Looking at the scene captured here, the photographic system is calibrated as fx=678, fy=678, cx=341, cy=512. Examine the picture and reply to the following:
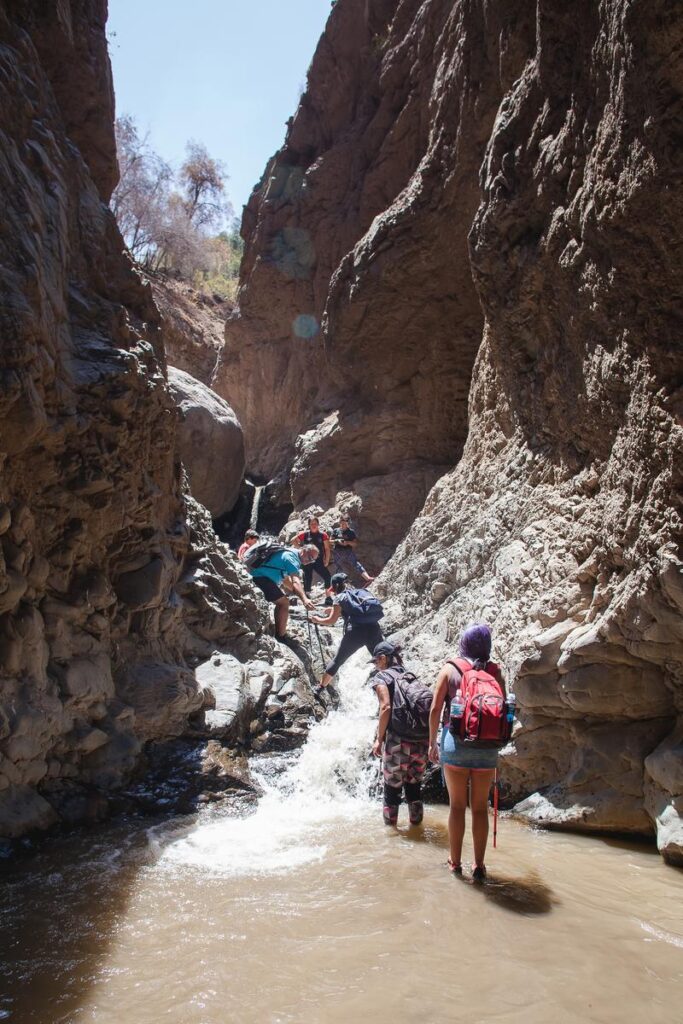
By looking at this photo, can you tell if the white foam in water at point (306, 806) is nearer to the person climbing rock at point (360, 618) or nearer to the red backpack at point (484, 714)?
the person climbing rock at point (360, 618)

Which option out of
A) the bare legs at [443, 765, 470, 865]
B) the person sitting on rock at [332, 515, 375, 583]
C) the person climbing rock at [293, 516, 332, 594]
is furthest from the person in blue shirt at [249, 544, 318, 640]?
Answer: the bare legs at [443, 765, 470, 865]

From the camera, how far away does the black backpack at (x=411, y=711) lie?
484cm

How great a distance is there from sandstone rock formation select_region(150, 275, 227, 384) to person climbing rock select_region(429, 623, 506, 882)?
20344 millimetres

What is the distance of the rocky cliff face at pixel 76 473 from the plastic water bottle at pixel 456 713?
278 centimetres

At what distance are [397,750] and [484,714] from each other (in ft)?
4.60

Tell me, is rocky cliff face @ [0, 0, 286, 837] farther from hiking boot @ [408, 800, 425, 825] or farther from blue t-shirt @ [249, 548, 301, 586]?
hiking boot @ [408, 800, 425, 825]

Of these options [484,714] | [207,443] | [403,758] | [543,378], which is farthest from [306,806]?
[207,443]

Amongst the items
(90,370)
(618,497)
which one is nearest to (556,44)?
(618,497)

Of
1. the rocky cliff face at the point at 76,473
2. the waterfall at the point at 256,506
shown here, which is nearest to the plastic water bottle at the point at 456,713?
the rocky cliff face at the point at 76,473

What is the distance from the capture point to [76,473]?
17.8 feet

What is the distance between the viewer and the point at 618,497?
5176mm

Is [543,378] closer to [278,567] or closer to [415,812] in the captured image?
[278,567]

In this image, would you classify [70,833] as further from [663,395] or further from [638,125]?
[638,125]

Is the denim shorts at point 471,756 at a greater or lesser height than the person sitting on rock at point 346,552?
lesser
